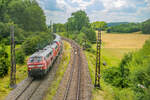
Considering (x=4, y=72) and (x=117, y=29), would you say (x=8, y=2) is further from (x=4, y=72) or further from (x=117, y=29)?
(x=117, y=29)

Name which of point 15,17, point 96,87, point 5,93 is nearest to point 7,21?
point 15,17

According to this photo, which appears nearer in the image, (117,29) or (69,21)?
(69,21)

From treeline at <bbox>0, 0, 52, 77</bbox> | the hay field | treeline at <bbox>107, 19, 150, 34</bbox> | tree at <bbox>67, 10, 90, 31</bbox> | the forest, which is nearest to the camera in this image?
the forest

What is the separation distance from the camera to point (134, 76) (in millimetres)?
17125

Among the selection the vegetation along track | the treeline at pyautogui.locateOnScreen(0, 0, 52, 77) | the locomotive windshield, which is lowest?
the vegetation along track

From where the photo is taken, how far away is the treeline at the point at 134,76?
14852 millimetres

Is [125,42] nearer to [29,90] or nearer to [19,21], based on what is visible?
[19,21]

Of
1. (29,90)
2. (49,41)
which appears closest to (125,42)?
(49,41)

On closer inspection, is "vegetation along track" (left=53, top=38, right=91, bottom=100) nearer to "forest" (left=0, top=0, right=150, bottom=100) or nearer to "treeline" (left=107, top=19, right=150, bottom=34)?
"forest" (left=0, top=0, right=150, bottom=100)

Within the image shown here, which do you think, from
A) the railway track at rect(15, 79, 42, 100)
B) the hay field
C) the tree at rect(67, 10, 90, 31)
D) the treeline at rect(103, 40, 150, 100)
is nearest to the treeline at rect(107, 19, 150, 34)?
the hay field

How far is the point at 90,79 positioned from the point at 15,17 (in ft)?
139

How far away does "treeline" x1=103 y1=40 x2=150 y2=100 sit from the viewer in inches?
585

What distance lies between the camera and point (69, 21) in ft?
317

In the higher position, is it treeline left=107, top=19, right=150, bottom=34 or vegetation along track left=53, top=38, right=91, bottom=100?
treeline left=107, top=19, right=150, bottom=34
